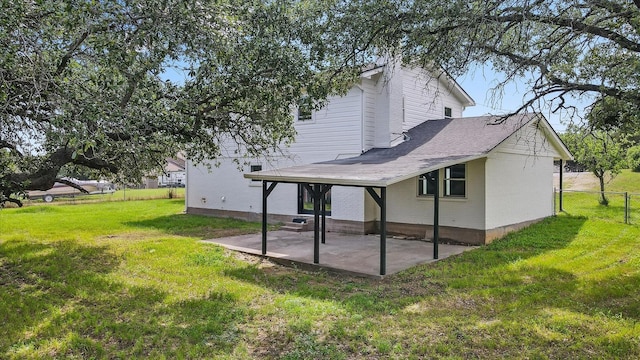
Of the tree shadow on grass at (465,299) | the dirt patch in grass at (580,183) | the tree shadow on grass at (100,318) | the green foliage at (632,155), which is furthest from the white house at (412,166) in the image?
the dirt patch in grass at (580,183)

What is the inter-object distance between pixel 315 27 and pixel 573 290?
690cm

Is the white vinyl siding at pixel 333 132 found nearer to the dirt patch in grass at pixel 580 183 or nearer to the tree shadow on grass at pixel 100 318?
the tree shadow on grass at pixel 100 318

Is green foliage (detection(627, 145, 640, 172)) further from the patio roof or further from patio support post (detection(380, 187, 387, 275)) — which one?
patio support post (detection(380, 187, 387, 275))

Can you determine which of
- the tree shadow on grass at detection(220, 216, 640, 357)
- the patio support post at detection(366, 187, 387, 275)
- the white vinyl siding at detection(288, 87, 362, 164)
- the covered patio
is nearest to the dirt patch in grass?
the covered patio

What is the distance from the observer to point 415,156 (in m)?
11.6

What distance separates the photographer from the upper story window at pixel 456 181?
1210 cm

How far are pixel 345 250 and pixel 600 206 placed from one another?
15217 mm

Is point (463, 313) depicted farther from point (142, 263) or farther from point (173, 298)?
point (142, 263)

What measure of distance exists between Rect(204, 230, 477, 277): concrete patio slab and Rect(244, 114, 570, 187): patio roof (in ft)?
6.02

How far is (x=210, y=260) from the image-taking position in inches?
377

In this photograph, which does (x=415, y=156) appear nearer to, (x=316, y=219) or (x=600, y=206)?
(x=316, y=219)

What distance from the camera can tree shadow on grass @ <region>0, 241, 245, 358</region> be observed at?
16.5ft

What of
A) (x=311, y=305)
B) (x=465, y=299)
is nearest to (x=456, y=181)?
(x=465, y=299)

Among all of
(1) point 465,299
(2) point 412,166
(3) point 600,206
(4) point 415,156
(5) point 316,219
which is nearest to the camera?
(1) point 465,299
